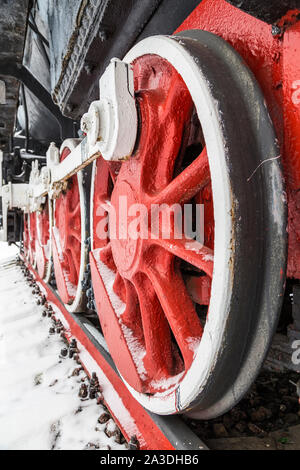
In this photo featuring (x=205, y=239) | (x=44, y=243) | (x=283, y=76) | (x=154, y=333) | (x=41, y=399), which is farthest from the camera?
(x=44, y=243)

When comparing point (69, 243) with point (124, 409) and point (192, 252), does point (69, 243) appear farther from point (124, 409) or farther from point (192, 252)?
point (192, 252)

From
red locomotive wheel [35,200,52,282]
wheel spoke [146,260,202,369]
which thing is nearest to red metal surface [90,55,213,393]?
wheel spoke [146,260,202,369]

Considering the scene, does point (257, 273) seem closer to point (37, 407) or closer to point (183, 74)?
point (183, 74)

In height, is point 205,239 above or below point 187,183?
below

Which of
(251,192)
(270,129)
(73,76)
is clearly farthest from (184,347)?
(73,76)

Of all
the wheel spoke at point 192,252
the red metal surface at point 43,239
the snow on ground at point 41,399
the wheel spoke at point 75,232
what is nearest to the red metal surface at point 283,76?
the wheel spoke at point 192,252

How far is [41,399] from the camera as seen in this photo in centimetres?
148

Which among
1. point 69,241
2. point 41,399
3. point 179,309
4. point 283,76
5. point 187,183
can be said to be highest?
point 283,76

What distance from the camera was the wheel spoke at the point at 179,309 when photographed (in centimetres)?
86

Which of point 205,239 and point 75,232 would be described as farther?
point 75,232

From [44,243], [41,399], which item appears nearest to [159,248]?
[41,399]

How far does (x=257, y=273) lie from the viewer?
0.65 metres

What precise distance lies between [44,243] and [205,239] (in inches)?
116

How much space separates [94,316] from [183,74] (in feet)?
6.00
